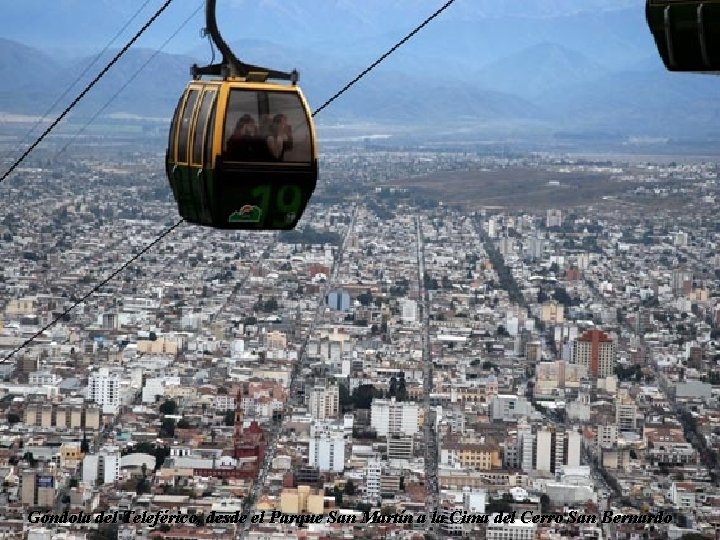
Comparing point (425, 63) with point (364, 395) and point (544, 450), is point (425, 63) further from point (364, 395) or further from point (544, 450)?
point (544, 450)

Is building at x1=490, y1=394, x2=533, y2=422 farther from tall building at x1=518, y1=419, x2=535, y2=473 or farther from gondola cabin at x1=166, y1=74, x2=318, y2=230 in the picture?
gondola cabin at x1=166, y1=74, x2=318, y2=230

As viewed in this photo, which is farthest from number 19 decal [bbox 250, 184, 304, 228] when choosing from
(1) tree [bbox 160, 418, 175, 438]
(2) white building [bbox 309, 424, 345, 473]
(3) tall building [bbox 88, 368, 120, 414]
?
(3) tall building [bbox 88, 368, 120, 414]

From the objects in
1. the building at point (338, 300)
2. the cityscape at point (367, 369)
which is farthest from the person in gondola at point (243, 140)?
the building at point (338, 300)

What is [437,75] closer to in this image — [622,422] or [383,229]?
[383,229]

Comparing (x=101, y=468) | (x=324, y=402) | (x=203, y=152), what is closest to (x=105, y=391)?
(x=324, y=402)

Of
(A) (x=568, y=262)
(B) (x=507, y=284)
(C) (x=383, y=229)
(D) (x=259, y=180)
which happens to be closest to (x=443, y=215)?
(C) (x=383, y=229)

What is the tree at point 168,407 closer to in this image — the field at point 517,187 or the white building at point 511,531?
the white building at point 511,531
